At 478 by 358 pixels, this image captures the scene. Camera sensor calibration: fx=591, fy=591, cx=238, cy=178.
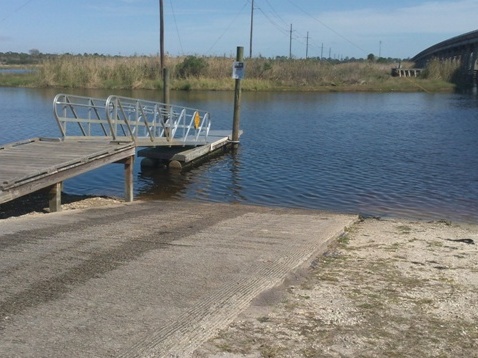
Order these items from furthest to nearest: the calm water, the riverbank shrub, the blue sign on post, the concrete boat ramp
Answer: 1. the riverbank shrub
2. the blue sign on post
3. the calm water
4. the concrete boat ramp

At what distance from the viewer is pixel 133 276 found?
580 centimetres

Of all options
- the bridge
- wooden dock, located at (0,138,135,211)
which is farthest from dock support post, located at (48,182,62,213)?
the bridge

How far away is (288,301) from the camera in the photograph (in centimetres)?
537

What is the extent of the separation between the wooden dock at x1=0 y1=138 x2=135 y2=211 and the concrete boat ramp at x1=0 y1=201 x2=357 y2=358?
0.59m

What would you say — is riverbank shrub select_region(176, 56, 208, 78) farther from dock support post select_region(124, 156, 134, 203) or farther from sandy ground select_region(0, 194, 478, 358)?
sandy ground select_region(0, 194, 478, 358)

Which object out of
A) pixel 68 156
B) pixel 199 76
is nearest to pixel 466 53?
pixel 199 76

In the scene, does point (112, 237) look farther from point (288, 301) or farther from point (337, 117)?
point (337, 117)

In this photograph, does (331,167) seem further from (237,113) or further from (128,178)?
(128,178)

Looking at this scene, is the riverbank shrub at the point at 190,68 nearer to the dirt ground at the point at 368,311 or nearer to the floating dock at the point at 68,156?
the floating dock at the point at 68,156

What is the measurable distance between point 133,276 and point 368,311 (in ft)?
7.44

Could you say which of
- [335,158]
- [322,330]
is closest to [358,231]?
[322,330]

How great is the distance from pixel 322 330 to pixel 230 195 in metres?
9.81

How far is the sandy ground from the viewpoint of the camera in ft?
14.5

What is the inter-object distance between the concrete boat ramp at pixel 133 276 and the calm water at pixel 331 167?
4769 millimetres
